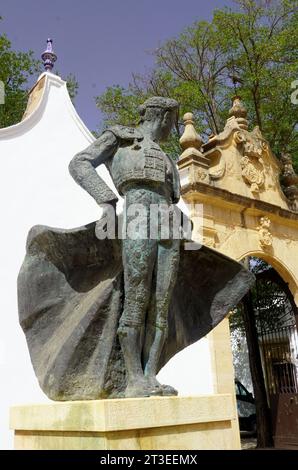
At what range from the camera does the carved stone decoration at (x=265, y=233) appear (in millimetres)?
8688

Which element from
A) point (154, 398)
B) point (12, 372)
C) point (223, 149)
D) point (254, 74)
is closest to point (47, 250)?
point (154, 398)

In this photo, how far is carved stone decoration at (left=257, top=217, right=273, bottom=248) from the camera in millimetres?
A: 8688

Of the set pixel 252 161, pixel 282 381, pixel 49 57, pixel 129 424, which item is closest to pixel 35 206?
pixel 49 57

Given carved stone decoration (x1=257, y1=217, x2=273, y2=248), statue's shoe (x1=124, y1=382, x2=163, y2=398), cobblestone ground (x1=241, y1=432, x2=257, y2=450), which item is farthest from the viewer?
cobblestone ground (x1=241, y1=432, x2=257, y2=450)

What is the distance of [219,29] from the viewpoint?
39.6 feet

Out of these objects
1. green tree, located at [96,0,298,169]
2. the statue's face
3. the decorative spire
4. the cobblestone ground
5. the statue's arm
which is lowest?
the cobblestone ground

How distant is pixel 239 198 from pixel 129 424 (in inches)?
263

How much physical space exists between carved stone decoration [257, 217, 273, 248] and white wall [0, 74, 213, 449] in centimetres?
250

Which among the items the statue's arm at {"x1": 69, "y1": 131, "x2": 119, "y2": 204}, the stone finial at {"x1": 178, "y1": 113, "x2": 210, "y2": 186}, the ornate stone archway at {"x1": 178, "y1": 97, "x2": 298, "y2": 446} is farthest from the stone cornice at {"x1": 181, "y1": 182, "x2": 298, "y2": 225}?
the statue's arm at {"x1": 69, "y1": 131, "x2": 119, "y2": 204}

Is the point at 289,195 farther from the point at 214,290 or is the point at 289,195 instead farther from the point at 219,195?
the point at 214,290

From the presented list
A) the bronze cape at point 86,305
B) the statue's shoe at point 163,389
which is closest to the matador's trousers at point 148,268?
the bronze cape at point 86,305

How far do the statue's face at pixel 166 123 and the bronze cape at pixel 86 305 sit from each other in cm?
76

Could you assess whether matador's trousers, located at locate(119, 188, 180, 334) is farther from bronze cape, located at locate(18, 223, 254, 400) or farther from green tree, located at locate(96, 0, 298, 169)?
green tree, located at locate(96, 0, 298, 169)

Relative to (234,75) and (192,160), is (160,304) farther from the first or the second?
(234,75)
